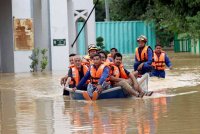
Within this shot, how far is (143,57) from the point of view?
67.8 ft

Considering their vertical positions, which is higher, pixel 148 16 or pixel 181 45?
pixel 148 16

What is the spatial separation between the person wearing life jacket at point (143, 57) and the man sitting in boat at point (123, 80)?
9.10 feet

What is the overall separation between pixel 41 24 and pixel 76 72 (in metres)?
16.1

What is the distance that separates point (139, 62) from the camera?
819 inches

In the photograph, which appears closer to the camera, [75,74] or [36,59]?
[75,74]

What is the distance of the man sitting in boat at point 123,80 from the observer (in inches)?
666

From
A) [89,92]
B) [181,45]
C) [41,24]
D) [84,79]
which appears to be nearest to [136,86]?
[89,92]

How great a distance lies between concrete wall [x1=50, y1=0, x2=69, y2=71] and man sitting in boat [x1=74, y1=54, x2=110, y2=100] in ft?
50.7

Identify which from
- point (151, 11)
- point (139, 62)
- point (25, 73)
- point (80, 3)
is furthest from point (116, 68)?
point (151, 11)

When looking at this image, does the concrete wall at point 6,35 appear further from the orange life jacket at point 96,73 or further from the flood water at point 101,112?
the orange life jacket at point 96,73

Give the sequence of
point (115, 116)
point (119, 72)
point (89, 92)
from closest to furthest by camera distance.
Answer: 1. point (115, 116)
2. point (89, 92)
3. point (119, 72)

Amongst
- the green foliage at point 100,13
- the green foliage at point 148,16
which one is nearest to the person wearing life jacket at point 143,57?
the green foliage at point 148,16

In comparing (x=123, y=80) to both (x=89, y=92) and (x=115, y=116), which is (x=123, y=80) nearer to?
(x=89, y=92)

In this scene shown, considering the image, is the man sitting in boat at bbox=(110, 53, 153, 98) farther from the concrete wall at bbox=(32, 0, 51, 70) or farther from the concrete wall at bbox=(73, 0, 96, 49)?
the concrete wall at bbox=(73, 0, 96, 49)
